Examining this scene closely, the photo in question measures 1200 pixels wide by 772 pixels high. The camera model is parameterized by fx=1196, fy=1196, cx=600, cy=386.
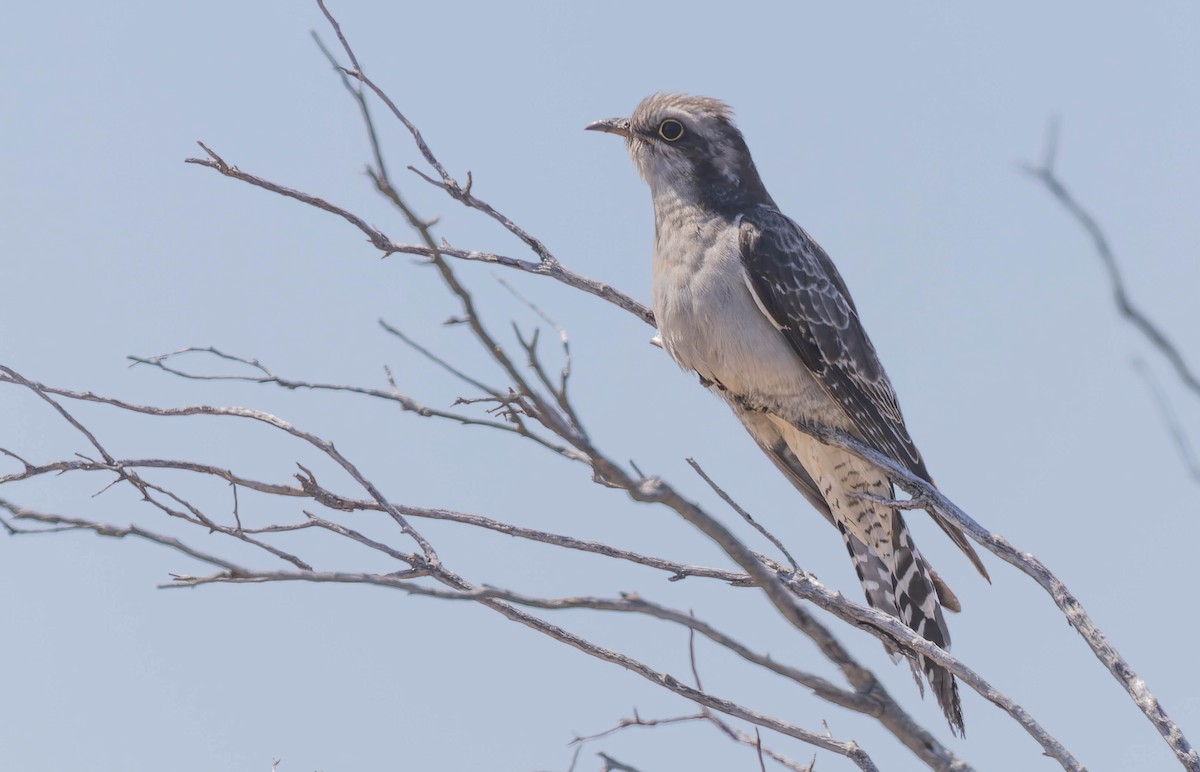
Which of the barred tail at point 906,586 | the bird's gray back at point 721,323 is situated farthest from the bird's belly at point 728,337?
the barred tail at point 906,586

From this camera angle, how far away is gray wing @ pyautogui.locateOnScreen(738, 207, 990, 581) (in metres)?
6.90

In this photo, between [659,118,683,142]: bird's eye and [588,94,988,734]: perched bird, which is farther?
[659,118,683,142]: bird's eye

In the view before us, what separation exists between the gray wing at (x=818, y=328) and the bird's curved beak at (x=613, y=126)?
3.30ft

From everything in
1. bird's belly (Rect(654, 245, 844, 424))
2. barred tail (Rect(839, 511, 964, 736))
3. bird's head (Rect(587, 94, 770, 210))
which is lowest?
barred tail (Rect(839, 511, 964, 736))

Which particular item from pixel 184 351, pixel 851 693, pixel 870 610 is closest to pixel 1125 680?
pixel 870 610

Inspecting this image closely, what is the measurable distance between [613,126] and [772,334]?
1.77 meters

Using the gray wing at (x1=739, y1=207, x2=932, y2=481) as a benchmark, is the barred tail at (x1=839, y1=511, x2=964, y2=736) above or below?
below

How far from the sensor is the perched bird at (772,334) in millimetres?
6785

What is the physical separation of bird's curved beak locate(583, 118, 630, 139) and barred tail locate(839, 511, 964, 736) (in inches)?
112

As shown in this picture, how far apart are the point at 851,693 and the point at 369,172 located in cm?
155

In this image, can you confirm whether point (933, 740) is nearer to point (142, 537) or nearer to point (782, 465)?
point (142, 537)

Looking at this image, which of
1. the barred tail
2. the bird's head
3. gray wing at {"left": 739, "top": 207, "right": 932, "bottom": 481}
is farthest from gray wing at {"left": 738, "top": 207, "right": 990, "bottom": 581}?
the barred tail

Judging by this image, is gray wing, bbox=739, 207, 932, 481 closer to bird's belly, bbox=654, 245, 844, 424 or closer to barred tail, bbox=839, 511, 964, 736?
bird's belly, bbox=654, 245, 844, 424

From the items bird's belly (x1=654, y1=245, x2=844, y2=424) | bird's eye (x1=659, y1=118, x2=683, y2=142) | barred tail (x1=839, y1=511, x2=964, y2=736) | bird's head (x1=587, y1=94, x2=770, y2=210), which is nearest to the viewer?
bird's belly (x1=654, y1=245, x2=844, y2=424)
